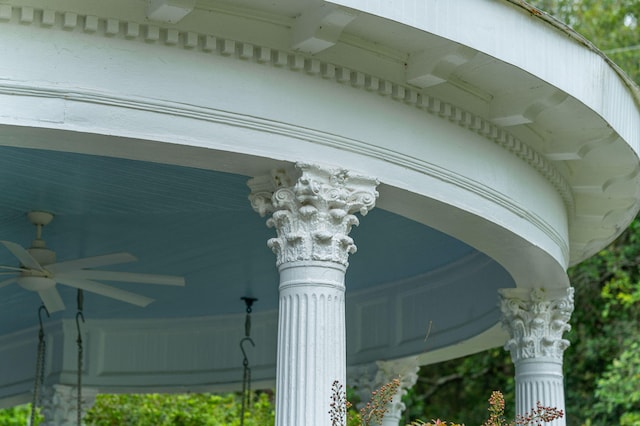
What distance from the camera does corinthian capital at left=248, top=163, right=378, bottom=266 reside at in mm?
9945

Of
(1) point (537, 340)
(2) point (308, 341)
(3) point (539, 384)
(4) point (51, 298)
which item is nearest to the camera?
(2) point (308, 341)

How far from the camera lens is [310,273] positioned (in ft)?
32.2

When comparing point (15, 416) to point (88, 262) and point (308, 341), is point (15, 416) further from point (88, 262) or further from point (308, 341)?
point (308, 341)

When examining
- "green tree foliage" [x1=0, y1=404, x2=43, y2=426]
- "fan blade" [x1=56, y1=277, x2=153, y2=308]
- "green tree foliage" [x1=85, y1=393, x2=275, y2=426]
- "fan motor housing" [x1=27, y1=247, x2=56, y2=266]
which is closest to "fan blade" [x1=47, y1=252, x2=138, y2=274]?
"fan motor housing" [x1=27, y1=247, x2=56, y2=266]

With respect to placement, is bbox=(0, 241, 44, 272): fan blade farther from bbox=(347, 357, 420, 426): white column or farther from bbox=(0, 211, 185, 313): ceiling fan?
bbox=(347, 357, 420, 426): white column

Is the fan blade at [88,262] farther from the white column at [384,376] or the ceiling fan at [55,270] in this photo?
the white column at [384,376]

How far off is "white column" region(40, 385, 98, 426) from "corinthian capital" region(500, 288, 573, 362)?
803 cm

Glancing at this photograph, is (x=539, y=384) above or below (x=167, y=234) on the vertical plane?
below

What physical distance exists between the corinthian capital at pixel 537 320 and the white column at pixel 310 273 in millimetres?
4246

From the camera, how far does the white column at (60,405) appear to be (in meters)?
18.9

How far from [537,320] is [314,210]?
15.6 feet

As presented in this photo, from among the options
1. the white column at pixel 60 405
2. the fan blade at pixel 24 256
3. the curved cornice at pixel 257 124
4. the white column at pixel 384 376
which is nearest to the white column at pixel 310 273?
the curved cornice at pixel 257 124

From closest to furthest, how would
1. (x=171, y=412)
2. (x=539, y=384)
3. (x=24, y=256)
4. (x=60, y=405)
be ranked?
(x=539, y=384)
(x=24, y=256)
(x=60, y=405)
(x=171, y=412)

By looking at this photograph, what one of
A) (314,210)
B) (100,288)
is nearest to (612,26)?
(100,288)
